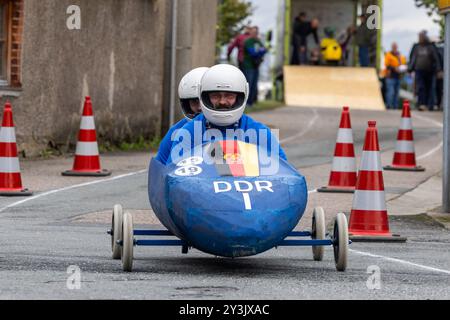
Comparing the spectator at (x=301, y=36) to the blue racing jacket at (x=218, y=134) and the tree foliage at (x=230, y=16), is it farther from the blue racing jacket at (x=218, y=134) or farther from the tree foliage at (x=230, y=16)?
the blue racing jacket at (x=218, y=134)

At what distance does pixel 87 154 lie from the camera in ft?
61.4

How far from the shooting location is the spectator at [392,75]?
133 feet

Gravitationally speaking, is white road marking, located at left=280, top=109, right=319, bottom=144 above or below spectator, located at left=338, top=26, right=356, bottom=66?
below

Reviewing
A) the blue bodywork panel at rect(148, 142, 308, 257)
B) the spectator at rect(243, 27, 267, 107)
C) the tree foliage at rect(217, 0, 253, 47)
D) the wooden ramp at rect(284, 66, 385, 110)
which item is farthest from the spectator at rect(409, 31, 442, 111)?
the blue bodywork panel at rect(148, 142, 308, 257)

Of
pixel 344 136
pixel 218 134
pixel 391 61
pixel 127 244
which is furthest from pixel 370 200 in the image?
pixel 391 61

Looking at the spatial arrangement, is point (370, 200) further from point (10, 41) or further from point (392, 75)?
point (392, 75)

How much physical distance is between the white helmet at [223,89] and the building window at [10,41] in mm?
10623

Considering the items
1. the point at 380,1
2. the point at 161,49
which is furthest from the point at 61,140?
the point at 380,1

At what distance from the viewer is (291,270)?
1036 centimetres

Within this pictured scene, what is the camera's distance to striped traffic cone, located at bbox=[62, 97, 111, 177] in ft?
61.0

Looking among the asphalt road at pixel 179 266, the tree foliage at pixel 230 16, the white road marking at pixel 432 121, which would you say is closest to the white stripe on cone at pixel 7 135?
the asphalt road at pixel 179 266

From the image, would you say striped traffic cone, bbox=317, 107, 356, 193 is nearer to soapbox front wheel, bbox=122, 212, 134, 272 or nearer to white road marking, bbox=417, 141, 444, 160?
white road marking, bbox=417, 141, 444, 160

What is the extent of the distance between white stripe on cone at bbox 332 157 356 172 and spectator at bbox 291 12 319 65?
25158mm
